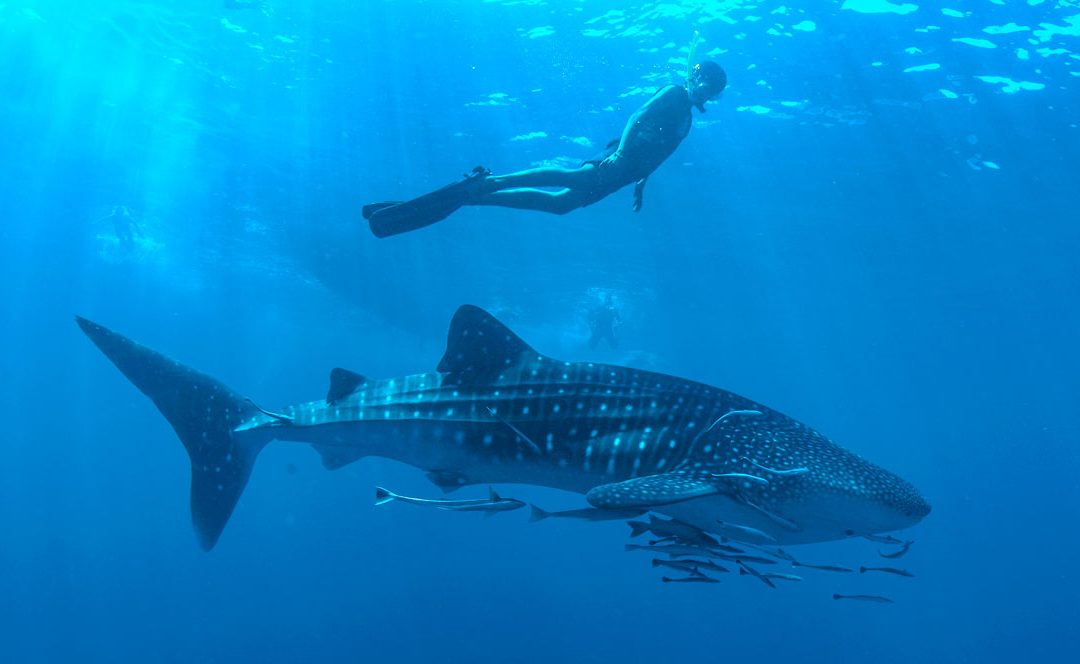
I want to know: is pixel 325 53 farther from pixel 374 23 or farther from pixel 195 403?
pixel 195 403

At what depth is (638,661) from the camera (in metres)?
27.5

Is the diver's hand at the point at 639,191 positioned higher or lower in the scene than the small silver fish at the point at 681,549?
higher

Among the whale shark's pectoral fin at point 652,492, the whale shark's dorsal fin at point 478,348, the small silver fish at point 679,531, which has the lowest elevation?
the small silver fish at point 679,531

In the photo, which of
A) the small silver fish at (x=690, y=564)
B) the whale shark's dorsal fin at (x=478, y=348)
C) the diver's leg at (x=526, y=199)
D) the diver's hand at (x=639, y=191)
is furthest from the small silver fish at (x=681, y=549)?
the diver's hand at (x=639, y=191)

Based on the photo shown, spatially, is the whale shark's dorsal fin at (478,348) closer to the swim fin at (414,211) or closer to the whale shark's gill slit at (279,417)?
the whale shark's gill slit at (279,417)

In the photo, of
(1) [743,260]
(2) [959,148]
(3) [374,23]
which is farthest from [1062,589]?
(3) [374,23]

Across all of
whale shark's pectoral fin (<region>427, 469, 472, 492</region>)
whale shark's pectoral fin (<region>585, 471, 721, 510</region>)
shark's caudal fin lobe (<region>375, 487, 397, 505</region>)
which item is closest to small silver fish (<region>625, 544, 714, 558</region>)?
whale shark's pectoral fin (<region>585, 471, 721, 510</region>)

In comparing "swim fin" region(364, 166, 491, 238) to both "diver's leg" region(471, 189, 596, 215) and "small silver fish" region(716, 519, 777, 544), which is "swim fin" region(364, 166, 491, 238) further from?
"small silver fish" region(716, 519, 777, 544)

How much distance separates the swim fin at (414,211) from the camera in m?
7.04

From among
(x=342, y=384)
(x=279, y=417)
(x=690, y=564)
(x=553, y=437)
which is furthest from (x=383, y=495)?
(x=279, y=417)

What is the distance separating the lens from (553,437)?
497cm

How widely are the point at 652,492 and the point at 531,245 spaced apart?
92.3ft

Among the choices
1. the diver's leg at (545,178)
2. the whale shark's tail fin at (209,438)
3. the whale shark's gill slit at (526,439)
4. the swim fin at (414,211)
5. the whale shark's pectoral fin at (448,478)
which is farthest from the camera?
the diver's leg at (545,178)

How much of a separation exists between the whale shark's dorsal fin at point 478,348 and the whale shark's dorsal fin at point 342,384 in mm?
858
